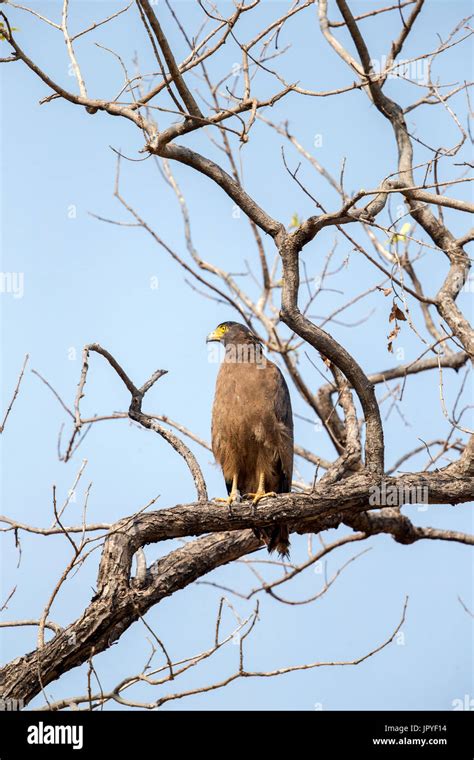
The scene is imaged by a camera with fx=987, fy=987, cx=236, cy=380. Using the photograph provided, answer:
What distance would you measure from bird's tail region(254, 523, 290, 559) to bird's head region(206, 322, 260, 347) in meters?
1.74

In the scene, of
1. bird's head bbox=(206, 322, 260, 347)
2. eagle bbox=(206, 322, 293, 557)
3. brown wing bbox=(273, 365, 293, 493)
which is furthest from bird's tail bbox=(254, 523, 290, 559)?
bird's head bbox=(206, 322, 260, 347)

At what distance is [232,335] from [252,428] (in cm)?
106

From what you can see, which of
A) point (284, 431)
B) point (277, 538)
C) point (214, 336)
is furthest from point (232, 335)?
point (277, 538)

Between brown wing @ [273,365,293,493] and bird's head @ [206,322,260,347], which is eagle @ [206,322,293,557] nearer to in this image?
brown wing @ [273,365,293,493]

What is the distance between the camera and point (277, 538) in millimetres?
6207

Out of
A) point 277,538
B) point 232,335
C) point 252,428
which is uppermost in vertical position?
point 232,335

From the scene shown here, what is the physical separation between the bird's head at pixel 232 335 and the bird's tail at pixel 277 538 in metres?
1.74

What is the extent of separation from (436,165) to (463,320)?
3.32ft

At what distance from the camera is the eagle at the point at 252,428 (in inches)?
269

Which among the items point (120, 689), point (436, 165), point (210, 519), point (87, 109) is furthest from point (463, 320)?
point (120, 689)

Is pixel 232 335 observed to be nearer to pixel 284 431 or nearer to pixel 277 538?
pixel 284 431

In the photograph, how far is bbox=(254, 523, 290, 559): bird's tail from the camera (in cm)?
603

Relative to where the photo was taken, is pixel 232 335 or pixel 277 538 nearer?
pixel 277 538
